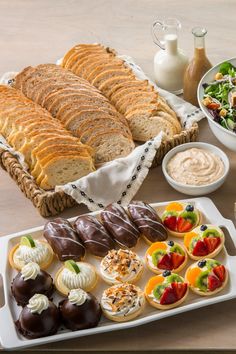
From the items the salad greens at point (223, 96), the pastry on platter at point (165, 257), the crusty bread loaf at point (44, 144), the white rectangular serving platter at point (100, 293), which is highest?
the salad greens at point (223, 96)

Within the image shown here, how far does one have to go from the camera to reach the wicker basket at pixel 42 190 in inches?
108

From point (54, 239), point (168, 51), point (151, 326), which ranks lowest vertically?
point (151, 326)

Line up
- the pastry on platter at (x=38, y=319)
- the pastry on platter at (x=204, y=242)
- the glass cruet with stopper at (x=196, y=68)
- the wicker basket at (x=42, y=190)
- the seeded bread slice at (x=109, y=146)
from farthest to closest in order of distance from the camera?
the glass cruet with stopper at (x=196, y=68)
the seeded bread slice at (x=109, y=146)
the wicker basket at (x=42, y=190)
the pastry on platter at (x=204, y=242)
the pastry on platter at (x=38, y=319)

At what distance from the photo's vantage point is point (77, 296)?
2.30m

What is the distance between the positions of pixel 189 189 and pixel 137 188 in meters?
0.21

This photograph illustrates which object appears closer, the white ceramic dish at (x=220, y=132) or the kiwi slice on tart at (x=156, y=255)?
the kiwi slice on tart at (x=156, y=255)

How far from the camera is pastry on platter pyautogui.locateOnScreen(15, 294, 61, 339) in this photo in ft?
7.41

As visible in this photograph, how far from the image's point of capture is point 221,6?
4.03 m

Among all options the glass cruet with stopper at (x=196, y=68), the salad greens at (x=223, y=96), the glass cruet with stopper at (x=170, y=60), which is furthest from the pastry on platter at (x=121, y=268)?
the glass cruet with stopper at (x=170, y=60)

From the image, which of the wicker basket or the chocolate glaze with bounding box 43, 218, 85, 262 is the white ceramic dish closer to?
the wicker basket

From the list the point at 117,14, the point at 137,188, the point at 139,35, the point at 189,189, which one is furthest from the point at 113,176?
the point at 117,14

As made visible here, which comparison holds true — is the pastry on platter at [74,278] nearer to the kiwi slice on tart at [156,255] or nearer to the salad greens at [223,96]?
the kiwi slice on tart at [156,255]

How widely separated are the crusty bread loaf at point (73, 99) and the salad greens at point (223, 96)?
0.37 metres

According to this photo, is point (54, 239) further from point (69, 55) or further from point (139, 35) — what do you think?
point (139, 35)
